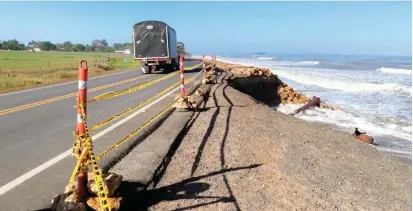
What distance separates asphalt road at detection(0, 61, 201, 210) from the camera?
4375 mm

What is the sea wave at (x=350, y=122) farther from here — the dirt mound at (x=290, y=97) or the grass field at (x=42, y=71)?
the grass field at (x=42, y=71)

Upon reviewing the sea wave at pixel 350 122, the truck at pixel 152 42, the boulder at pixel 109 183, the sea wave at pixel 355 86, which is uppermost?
the truck at pixel 152 42

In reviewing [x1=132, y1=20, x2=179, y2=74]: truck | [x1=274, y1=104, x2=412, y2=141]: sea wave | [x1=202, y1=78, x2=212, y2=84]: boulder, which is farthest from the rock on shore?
[x1=132, y1=20, x2=179, y2=74]: truck

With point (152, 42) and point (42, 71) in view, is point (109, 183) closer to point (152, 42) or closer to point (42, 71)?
point (152, 42)

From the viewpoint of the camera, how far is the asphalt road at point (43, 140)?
4375 millimetres

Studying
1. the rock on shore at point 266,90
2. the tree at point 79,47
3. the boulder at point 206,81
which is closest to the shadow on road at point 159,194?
the boulder at point 206,81

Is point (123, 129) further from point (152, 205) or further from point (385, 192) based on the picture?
point (385, 192)

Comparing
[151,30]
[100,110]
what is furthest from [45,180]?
[151,30]

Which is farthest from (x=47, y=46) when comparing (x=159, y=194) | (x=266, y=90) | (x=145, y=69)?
(x=159, y=194)

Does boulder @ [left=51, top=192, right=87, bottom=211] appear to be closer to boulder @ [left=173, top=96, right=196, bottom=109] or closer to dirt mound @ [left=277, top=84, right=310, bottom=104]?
boulder @ [left=173, top=96, right=196, bottom=109]

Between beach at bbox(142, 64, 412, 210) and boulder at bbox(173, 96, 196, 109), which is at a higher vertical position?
boulder at bbox(173, 96, 196, 109)

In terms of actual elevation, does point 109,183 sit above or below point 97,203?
above

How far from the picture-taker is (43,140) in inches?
272

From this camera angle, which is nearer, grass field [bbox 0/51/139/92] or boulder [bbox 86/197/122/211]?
boulder [bbox 86/197/122/211]
